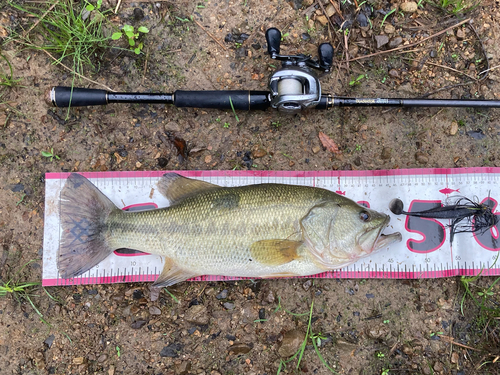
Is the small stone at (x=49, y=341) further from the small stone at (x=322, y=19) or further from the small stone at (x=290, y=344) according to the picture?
the small stone at (x=322, y=19)

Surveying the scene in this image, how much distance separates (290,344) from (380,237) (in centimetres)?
135

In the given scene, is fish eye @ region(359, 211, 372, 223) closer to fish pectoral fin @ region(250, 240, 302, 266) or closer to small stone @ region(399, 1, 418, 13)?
fish pectoral fin @ region(250, 240, 302, 266)

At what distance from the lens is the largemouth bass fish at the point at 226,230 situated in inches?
107

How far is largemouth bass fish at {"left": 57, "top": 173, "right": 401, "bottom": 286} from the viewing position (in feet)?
8.93

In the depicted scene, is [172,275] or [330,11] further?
[330,11]

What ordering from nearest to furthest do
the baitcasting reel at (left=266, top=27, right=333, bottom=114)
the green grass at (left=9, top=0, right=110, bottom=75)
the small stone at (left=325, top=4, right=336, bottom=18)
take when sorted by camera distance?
1. the baitcasting reel at (left=266, top=27, right=333, bottom=114)
2. the green grass at (left=9, top=0, right=110, bottom=75)
3. the small stone at (left=325, top=4, right=336, bottom=18)

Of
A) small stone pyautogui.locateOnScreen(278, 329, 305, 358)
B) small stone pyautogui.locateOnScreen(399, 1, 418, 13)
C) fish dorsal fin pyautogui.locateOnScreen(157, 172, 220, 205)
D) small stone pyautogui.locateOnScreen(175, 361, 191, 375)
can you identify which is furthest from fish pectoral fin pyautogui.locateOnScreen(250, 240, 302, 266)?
small stone pyautogui.locateOnScreen(399, 1, 418, 13)

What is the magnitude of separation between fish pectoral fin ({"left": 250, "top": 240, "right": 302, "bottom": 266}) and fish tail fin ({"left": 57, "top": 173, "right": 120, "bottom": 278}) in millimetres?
1352

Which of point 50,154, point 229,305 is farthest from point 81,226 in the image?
point 229,305

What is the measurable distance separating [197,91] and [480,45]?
3.00 meters

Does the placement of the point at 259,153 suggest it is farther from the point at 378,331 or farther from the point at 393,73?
the point at 378,331

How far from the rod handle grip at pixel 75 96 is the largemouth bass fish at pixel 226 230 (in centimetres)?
72

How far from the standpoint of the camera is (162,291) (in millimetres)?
3273

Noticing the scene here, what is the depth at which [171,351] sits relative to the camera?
322cm
